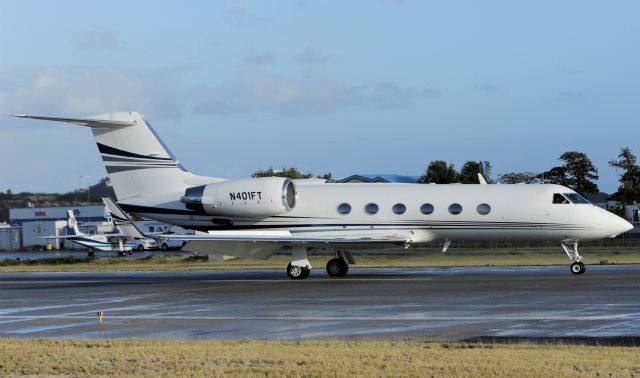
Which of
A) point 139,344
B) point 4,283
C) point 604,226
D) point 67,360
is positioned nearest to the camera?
point 67,360

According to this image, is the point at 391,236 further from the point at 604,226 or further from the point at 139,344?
the point at 139,344

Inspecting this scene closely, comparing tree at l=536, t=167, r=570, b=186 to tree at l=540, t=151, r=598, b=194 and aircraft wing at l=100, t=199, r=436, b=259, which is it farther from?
aircraft wing at l=100, t=199, r=436, b=259

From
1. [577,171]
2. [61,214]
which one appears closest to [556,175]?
[577,171]

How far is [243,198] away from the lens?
30.4m

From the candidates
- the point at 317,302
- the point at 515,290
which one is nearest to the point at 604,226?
the point at 515,290

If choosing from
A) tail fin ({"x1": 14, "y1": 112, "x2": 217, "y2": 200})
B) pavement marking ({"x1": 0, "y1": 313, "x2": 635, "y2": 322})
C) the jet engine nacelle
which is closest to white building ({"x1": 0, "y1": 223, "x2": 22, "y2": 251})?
tail fin ({"x1": 14, "y1": 112, "x2": 217, "y2": 200})

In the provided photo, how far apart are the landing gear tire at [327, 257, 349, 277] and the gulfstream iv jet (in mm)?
33

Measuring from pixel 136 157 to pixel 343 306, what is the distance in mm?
13830

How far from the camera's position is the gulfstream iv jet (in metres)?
29.4

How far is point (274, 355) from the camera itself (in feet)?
41.1

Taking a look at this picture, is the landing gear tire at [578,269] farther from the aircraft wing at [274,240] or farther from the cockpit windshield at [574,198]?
the aircraft wing at [274,240]

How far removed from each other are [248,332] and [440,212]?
14.7 metres

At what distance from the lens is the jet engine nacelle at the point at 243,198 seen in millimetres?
30297

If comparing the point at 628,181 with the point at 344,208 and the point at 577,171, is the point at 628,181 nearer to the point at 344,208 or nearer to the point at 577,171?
the point at 577,171
